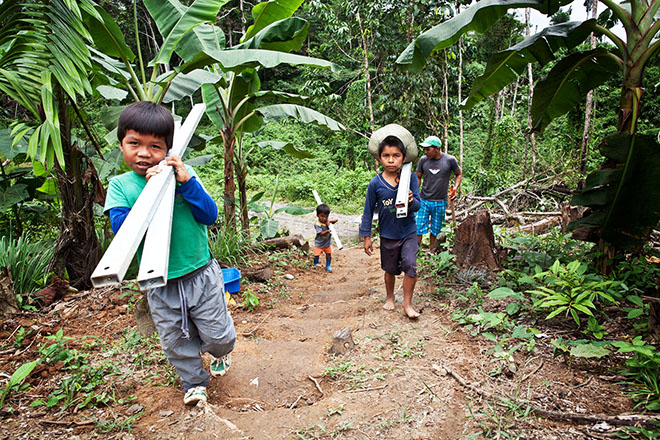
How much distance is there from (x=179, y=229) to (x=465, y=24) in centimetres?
258

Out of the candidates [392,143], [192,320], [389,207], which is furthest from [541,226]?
[192,320]

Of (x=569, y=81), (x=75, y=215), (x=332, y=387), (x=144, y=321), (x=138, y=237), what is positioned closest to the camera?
(x=138, y=237)

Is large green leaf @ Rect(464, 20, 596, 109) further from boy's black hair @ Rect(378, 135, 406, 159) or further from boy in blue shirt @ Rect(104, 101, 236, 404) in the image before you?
boy in blue shirt @ Rect(104, 101, 236, 404)

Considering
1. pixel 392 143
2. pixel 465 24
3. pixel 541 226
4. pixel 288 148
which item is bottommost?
pixel 541 226

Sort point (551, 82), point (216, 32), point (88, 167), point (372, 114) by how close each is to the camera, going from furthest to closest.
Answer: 1. point (372, 114)
2. point (216, 32)
3. point (88, 167)
4. point (551, 82)

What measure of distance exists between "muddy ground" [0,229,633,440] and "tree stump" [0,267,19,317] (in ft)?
0.32

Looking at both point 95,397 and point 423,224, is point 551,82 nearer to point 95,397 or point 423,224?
point 423,224

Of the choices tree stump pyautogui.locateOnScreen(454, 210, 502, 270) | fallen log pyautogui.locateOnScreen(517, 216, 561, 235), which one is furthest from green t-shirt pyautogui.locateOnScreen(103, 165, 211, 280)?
fallen log pyautogui.locateOnScreen(517, 216, 561, 235)

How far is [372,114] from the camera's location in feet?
35.2

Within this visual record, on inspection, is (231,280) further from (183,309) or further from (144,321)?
(183,309)

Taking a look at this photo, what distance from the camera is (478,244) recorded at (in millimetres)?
3785

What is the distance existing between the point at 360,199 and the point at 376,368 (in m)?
9.74

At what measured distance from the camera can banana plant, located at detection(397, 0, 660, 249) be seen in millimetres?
2703

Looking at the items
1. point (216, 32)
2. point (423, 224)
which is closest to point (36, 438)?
point (216, 32)
